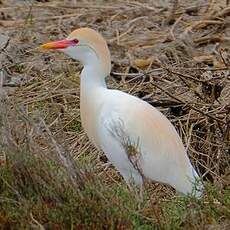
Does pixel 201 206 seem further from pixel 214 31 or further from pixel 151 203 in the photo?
pixel 214 31

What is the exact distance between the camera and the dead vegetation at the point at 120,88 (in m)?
4.83

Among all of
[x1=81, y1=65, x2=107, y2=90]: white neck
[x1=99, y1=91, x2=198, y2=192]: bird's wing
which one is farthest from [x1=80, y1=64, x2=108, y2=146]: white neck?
[x1=99, y1=91, x2=198, y2=192]: bird's wing

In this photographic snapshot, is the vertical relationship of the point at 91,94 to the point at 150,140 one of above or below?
above

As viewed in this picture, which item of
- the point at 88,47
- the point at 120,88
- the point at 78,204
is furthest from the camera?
the point at 120,88

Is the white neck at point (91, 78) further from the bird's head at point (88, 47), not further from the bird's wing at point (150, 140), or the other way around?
the bird's wing at point (150, 140)

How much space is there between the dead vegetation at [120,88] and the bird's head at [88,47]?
424mm

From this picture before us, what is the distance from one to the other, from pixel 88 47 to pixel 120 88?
5.28ft

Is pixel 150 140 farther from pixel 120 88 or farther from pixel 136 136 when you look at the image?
pixel 120 88

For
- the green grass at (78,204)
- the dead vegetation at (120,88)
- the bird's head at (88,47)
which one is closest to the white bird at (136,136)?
the bird's head at (88,47)

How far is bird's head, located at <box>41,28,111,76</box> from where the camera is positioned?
5.74m

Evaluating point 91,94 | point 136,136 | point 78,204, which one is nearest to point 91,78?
point 91,94

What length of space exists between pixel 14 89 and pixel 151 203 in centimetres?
326

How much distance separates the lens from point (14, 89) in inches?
310

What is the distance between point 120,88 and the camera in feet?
24.1
